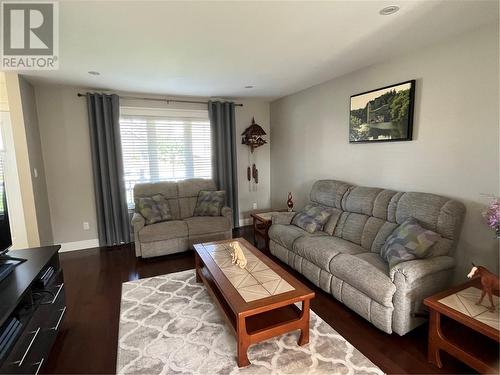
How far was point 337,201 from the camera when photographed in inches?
133

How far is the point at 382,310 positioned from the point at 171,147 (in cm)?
393

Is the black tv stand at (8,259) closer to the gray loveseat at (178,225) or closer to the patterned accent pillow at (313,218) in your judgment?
the gray loveseat at (178,225)

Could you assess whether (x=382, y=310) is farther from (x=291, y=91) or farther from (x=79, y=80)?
(x=79, y=80)

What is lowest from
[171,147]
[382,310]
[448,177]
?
[382,310]

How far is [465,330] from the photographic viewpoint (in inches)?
74.9

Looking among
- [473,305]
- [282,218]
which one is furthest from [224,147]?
[473,305]

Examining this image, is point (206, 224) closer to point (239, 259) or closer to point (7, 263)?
point (239, 259)

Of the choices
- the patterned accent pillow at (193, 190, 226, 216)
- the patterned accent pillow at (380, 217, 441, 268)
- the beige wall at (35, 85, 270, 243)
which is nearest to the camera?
the patterned accent pillow at (380, 217, 441, 268)

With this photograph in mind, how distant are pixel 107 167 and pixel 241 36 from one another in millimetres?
3037

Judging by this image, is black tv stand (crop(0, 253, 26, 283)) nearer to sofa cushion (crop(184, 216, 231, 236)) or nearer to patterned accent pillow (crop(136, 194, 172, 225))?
patterned accent pillow (crop(136, 194, 172, 225))

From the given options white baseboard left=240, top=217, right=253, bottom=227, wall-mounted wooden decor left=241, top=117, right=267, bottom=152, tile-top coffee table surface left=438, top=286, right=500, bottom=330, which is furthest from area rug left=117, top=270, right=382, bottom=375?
wall-mounted wooden decor left=241, top=117, right=267, bottom=152

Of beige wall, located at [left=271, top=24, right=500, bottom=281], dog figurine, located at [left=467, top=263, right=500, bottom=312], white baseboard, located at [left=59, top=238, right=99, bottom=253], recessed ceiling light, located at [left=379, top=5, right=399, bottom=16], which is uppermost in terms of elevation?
recessed ceiling light, located at [left=379, top=5, right=399, bottom=16]

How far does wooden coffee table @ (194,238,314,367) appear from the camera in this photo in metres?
1.80

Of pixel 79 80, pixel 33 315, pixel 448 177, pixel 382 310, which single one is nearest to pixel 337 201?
pixel 448 177
